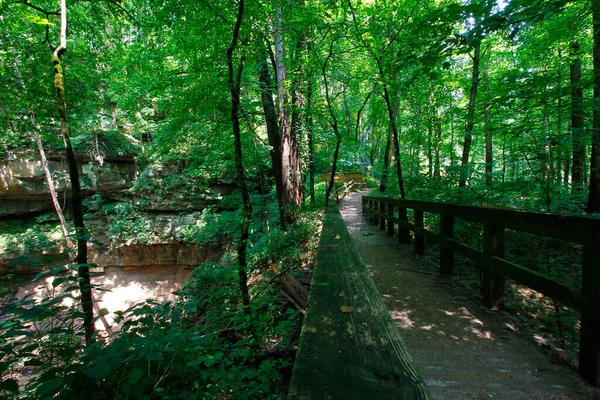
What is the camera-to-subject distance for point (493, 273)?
2.93m

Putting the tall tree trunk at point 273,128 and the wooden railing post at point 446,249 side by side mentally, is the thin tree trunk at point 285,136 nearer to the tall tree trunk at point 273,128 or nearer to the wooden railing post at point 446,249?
the tall tree trunk at point 273,128

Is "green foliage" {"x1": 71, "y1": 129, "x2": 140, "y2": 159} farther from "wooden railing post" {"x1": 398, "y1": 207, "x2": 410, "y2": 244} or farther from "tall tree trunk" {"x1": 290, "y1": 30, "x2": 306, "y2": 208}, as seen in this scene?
"wooden railing post" {"x1": 398, "y1": 207, "x2": 410, "y2": 244}

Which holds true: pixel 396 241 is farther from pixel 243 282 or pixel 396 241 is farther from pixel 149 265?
pixel 149 265

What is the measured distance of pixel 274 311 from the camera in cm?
389

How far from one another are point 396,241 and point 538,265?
261 cm

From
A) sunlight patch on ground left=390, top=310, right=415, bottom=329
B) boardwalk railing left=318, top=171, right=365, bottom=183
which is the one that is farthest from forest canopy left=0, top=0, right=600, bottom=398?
boardwalk railing left=318, top=171, right=365, bottom=183

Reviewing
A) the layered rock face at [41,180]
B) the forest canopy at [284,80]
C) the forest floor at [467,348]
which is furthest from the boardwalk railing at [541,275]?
the layered rock face at [41,180]

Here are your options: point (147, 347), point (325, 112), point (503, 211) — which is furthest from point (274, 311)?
point (325, 112)

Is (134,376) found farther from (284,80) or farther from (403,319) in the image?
(284,80)

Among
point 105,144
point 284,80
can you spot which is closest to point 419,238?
point 284,80

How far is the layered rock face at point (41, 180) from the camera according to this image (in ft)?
51.8

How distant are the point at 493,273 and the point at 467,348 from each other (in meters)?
1.03

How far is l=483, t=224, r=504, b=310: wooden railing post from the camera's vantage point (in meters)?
2.79

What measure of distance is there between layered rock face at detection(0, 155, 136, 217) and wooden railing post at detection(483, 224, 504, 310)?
1978cm
